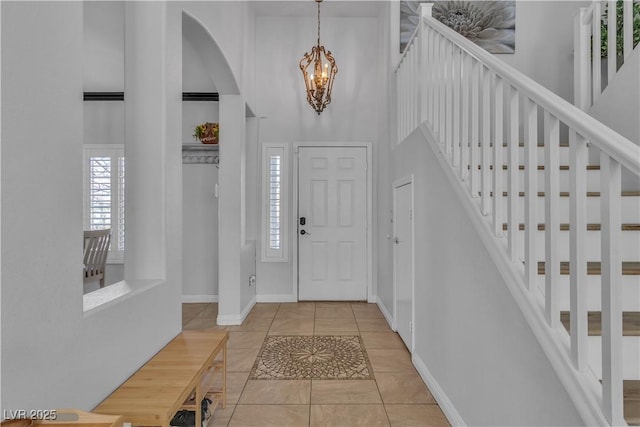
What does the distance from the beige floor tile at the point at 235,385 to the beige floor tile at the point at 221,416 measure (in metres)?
0.07

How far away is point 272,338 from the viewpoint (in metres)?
3.50

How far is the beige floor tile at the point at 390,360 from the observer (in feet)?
9.29

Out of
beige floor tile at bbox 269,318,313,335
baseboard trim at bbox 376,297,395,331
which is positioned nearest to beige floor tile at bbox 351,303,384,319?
baseboard trim at bbox 376,297,395,331

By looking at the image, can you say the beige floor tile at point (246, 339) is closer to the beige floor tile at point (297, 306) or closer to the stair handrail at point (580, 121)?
the beige floor tile at point (297, 306)

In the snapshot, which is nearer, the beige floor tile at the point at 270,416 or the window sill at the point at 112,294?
the window sill at the point at 112,294

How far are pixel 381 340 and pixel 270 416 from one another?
1.52 m

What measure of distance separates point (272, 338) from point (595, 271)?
2673 millimetres

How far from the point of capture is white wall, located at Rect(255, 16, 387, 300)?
15.9ft

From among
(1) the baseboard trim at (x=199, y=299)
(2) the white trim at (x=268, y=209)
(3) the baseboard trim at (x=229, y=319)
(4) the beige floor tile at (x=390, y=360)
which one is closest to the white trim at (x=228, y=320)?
(3) the baseboard trim at (x=229, y=319)

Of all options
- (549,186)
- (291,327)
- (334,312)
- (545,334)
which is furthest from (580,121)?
(334,312)

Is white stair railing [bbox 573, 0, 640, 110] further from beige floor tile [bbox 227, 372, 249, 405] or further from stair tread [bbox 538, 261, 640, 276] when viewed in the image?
beige floor tile [bbox 227, 372, 249, 405]

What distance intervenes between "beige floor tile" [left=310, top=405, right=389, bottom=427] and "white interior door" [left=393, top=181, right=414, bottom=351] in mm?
860

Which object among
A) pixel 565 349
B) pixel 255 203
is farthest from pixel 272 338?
pixel 565 349

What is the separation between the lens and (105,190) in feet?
15.8
